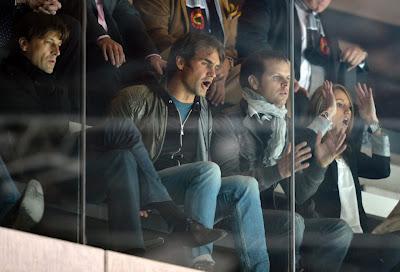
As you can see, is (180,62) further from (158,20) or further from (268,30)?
(268,30)

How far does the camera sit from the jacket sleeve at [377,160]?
25.6 feet

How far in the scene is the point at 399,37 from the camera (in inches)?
304

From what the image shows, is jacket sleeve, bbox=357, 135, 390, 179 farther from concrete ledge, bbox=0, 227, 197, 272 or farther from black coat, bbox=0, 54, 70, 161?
black coat, bbox=0, 54, 70, 161

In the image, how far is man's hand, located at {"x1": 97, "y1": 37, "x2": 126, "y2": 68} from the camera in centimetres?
881

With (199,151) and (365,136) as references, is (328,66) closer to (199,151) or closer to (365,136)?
(365,136)

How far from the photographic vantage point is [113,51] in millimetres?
8836

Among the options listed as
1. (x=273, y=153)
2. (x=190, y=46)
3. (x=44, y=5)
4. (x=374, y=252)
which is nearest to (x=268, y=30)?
(x=190, y=46)

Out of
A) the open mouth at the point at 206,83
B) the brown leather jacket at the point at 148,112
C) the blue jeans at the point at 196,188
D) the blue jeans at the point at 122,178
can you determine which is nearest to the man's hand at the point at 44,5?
the brown leather jacket at the point at 148,112

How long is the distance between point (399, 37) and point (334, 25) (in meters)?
0.44

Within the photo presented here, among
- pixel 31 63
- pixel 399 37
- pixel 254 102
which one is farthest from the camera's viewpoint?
pixel 31 63

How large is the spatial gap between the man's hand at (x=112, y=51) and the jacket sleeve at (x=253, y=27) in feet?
2.87

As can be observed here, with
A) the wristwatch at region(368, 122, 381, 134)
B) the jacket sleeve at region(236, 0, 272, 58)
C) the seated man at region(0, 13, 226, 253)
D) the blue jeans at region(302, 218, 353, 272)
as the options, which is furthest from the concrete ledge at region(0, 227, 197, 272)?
the wristwatch at region(368, 122, 381, 134)

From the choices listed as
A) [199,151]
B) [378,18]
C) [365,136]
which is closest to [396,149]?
[365,136]

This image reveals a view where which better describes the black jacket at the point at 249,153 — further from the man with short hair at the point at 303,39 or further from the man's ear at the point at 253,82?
the man with short hair at the point at 303,39
